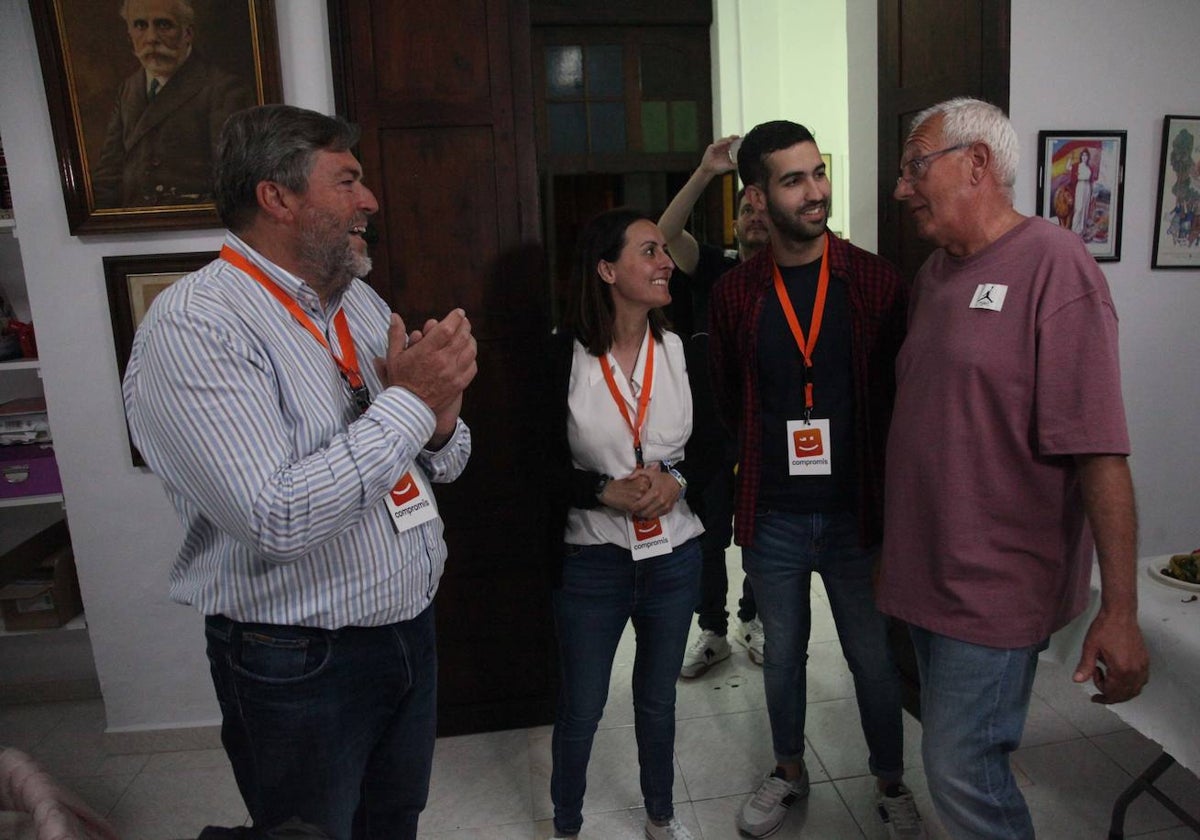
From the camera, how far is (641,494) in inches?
75.6

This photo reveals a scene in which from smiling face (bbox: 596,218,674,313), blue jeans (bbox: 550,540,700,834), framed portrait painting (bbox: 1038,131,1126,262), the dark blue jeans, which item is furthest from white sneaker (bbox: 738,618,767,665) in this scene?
framed portrait painting (bbox: 1038,131,1126,262)

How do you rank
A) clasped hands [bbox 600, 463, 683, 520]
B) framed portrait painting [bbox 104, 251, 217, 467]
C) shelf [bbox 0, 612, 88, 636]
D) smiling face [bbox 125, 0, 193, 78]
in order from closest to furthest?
clasped hands [bbox 600, 463, 683, 520]
smiling face [bbox 125, 0, 193, 78]
framed portrait painting [bbox 104, 251, 217, 467]
shelf [bbox 0, 612, 88, 636]

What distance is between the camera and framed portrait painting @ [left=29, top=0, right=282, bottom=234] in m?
2.43

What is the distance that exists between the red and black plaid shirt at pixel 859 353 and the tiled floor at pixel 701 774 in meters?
0.88

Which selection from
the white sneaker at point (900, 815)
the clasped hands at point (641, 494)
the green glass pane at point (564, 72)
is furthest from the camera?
the green glass pane at point (564, 72)

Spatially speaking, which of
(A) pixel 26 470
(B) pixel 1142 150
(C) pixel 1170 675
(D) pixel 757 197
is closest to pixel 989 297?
(D) pixel 757 197

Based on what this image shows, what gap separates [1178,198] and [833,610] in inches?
95.2

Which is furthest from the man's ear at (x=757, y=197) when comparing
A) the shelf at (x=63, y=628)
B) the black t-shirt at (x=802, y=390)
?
the shelf at (x=63, y=628)

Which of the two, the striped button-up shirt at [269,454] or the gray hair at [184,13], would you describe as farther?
the gray hair at [184,13]

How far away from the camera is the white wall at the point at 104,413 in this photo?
2.52 m

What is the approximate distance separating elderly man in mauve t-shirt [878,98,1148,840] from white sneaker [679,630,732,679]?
153 cm

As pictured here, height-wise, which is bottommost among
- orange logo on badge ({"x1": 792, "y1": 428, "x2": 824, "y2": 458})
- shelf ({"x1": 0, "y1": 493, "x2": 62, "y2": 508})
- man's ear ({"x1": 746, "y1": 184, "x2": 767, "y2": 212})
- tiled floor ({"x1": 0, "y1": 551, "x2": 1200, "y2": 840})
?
tiled floor ({"x1": 0, "y1": 551, "x2": 1200, "y2": 840})

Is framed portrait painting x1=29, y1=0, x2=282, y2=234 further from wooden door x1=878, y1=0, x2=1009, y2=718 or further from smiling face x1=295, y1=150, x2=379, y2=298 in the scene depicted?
wooden door x1=878, y1=0, x2=1009, y2=718

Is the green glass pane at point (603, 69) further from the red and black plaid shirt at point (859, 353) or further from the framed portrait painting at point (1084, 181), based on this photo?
the red and black plaid shirt at point (859, 353)
